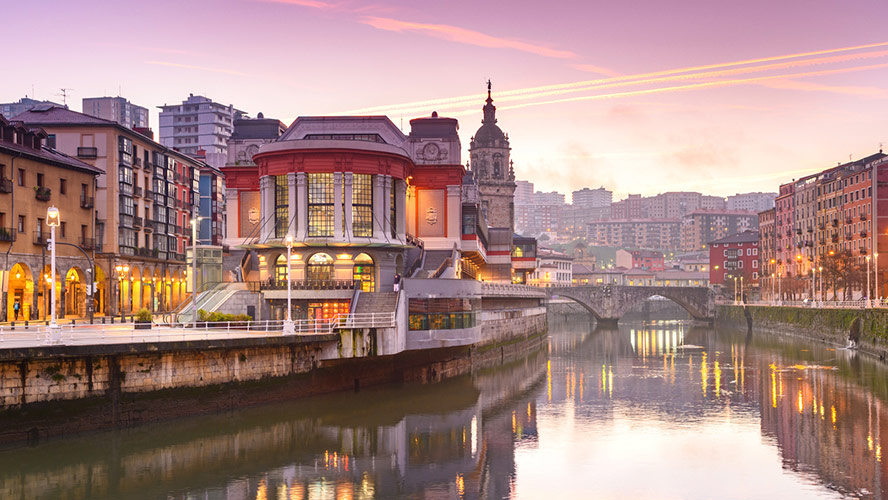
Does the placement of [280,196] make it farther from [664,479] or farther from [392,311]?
[664,479]

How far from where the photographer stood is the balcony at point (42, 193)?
77.9 meters

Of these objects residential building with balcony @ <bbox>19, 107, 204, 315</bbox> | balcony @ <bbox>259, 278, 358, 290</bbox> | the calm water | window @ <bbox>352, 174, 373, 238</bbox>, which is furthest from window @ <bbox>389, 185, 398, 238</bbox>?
residential building with balcony @ <bbox>19, 107, 204, 315</bbox>

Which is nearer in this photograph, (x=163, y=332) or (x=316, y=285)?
(x=163, y=332)

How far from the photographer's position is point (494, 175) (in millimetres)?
173625

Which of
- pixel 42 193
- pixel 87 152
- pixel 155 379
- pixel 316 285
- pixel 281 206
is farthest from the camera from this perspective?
pixel 87 152

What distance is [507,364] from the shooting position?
8569cm

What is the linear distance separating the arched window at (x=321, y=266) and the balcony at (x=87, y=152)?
36163 millimetres

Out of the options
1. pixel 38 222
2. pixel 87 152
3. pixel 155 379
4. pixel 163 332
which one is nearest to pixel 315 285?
pixel 163 332

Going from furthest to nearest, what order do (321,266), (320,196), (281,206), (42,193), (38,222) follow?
(38,222) → (42,193) → (281,206) → (320,196) → (321,266)

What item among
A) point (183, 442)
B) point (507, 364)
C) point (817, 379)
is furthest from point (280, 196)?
point (817, 379)

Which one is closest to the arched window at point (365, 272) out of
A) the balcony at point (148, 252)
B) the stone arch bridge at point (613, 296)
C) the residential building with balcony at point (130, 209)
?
the residential building with balcony at point (130, 209)

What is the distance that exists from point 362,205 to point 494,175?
10135 cm

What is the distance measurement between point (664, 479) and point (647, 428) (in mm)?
12208

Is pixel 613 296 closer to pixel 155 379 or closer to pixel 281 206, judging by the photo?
pixel 281 206
